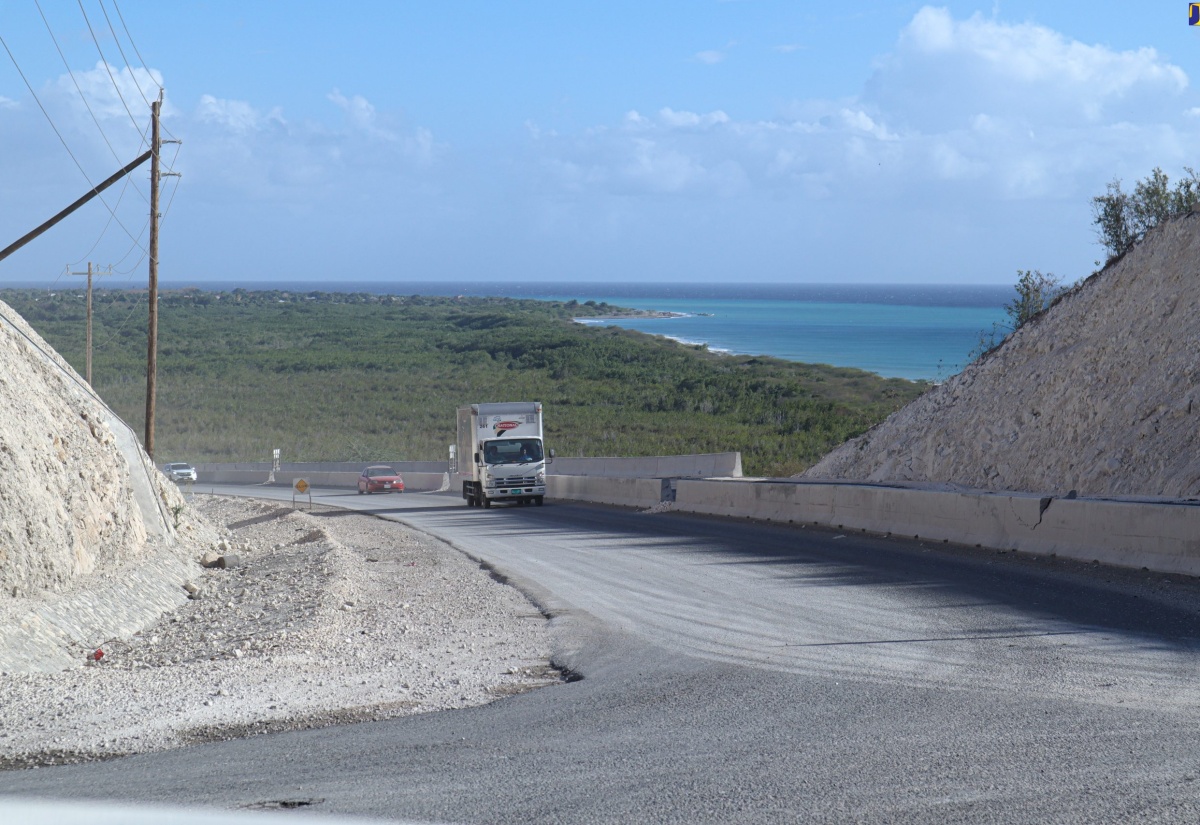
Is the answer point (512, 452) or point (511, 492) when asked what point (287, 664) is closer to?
point (511, 492)

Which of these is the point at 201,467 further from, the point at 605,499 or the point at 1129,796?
the point at 1129,796

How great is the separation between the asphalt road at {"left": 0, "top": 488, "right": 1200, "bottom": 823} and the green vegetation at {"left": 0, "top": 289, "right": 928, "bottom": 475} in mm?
30785

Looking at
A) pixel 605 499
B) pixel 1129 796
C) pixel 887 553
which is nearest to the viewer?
pixel 1129 796

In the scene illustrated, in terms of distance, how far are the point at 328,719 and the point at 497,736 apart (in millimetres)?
1425

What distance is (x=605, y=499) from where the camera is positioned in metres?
36.0

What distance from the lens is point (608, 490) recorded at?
1407 inches

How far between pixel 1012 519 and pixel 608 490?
779 inches

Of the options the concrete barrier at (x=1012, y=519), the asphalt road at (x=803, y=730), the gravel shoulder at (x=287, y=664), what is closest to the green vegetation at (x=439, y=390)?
the concrete barrier at (x=1012, y=519)

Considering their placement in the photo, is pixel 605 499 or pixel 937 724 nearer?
pixel 937 724

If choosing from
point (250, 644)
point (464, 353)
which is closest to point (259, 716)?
point (250, 644)

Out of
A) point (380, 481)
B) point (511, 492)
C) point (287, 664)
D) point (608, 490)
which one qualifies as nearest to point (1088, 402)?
point (608, 490)

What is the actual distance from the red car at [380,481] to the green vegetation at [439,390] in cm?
1330

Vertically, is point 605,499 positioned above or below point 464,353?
below

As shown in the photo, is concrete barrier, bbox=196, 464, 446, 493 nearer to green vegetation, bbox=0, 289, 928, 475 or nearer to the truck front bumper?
green vegetation, bbox=0, 289, 928, 475
